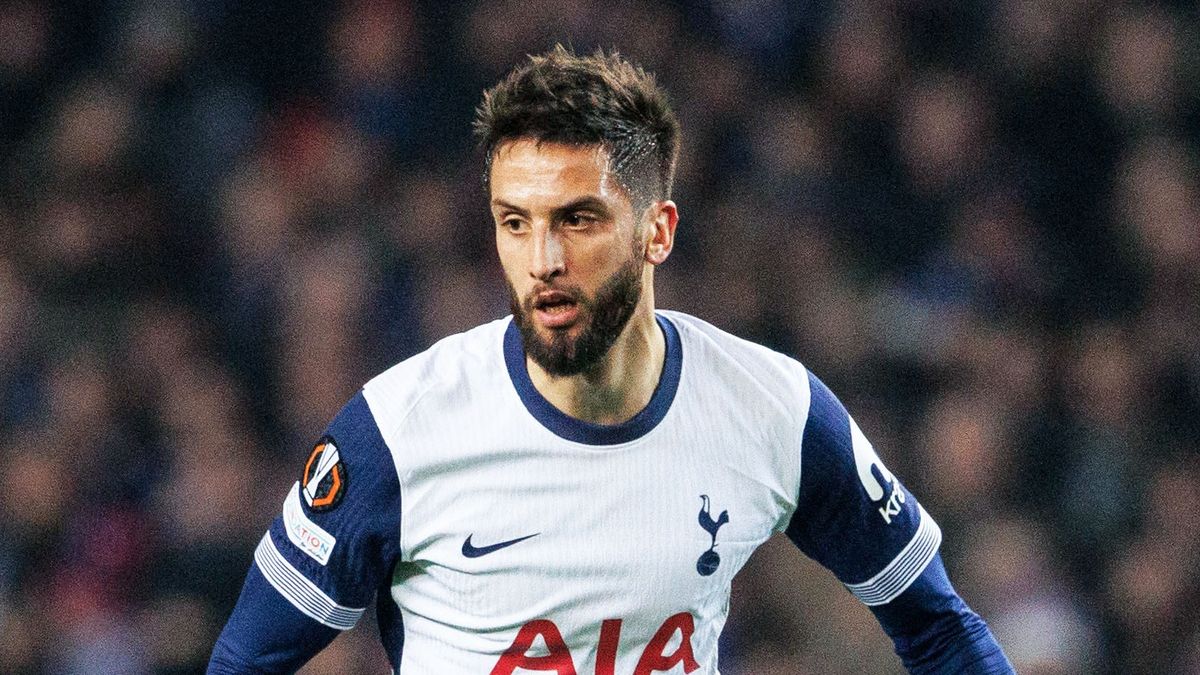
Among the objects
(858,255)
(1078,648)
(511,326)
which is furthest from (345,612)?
(858,255)

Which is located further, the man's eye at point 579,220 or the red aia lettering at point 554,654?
the red aia lettering at point 554,654

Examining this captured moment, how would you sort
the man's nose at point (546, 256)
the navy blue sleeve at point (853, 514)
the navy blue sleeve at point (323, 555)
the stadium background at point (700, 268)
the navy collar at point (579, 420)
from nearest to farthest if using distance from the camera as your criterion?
the man's nose at point (546, 256) < the navy blue sleeve at point (323, 555) < the navy collar at point (579, 420) < the navy blue sleeve at point (853, 514) < the stadium background at point (700, 268)

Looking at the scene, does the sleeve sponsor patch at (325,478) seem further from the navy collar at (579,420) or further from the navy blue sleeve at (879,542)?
the navy blue sleeve at (879,542)

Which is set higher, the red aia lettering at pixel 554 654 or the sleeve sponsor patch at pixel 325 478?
the sleeve sponsor patch at pixel 325 478

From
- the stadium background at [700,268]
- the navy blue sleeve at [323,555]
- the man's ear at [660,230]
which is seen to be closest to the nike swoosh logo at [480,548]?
the navy blue sleeve at [323,555]

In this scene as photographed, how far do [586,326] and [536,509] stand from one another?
0.32 metres

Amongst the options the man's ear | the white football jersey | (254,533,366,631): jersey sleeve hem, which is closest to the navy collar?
the white football jersey

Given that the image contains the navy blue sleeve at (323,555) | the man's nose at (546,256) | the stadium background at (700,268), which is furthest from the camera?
the stadium background at (700,268)

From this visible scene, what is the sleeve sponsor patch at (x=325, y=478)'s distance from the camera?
2.65m

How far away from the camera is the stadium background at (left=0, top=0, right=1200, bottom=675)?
575 centimetres

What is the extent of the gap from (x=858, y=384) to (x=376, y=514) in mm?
3831

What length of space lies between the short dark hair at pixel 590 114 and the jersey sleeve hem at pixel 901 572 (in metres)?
0.77

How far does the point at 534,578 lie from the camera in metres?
2.70

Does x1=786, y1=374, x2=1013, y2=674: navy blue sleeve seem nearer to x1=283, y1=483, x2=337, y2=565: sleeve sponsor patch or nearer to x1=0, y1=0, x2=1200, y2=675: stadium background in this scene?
x1=283, y1=483, x2=337, y2=565: sleeve sponsor patch
